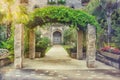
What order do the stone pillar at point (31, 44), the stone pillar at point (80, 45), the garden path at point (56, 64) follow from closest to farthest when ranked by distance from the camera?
the garden path at point (56, 64) < the stone pillar at point (80, 45) < the stone pillar at point (31, 44)

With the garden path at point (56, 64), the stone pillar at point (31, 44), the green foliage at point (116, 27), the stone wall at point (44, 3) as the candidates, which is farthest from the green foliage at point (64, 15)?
the stone wall at point (44, 3)

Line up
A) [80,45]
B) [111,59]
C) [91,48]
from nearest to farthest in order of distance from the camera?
[91,48] → [111,59] → [80,45]

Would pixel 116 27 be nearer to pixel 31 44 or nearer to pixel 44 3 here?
pixel 31 44

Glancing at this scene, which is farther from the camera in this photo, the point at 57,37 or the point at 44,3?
the point at 57,37

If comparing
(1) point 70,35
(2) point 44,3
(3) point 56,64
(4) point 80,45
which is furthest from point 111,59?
(2) point 44,3

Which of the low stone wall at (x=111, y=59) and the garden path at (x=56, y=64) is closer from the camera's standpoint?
the low stone wall at (x=111, y=59)

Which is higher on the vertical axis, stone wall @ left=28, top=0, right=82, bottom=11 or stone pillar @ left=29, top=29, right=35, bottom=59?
stone wall @ left=28, top=0, right=82, bottom=11

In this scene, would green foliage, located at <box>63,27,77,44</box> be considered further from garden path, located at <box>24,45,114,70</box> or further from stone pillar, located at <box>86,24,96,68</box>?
stone pillar, located at <box>86,24,96,68</box>

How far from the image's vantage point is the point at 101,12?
2745 centimetres

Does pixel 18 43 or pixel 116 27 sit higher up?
pixel 116 27

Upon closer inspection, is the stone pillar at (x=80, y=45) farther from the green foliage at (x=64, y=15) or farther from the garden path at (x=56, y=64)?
the green foliage at (x=64, y=15)

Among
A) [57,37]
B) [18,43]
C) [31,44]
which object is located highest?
[57,37]

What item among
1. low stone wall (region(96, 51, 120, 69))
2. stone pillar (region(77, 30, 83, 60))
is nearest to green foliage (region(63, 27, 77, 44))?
stone pillar (region(77, 30, 83, 60))

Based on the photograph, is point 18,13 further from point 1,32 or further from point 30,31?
point 1,32
